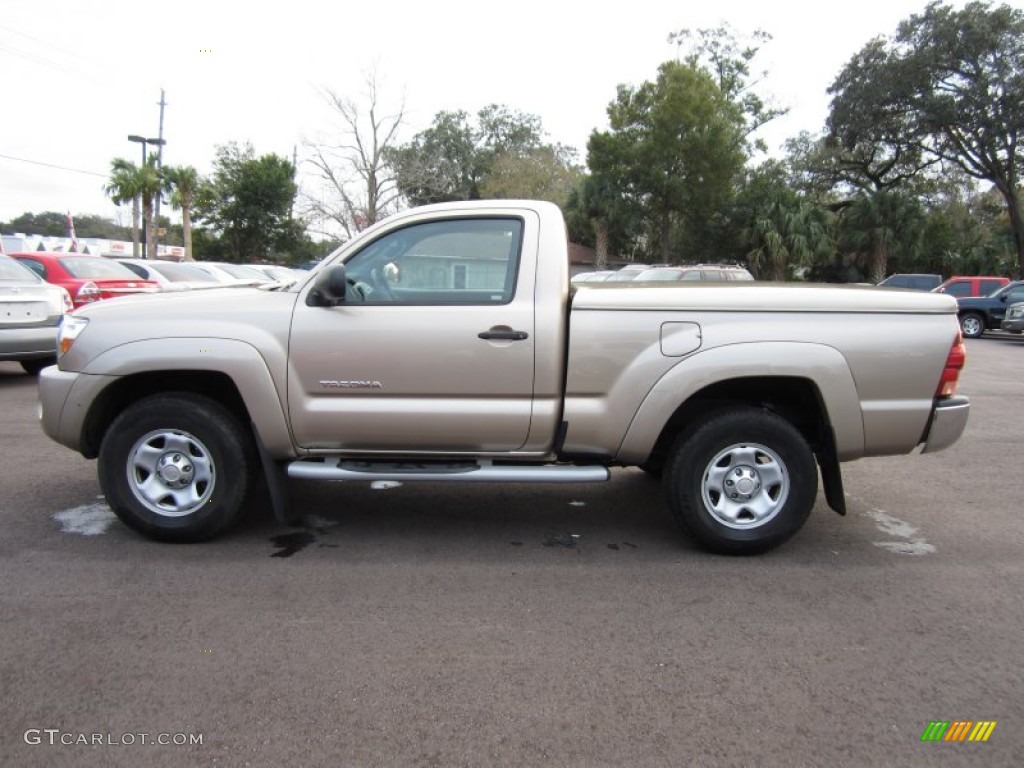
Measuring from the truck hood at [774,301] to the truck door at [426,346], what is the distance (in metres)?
0.47

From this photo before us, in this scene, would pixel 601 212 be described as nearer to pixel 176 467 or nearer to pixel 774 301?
pixel 774 301

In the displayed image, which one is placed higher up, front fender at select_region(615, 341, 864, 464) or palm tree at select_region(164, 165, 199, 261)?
palm tree at select_region(164, 165, 199, 261)

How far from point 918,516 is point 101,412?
5146mm

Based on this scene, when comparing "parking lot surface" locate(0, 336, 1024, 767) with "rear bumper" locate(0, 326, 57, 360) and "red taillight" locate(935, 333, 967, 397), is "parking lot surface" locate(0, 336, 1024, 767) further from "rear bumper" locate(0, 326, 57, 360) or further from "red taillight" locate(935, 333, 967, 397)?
"rear bumper" locate(0, 326, 57, 360)

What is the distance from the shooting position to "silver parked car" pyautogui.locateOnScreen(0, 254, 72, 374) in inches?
341

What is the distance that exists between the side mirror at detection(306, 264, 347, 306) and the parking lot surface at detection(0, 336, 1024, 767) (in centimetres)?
139

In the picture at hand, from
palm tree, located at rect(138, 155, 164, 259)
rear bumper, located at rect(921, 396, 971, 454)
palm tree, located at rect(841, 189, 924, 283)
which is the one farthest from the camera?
palm tree, located at rect(138, 155, 164, 259)

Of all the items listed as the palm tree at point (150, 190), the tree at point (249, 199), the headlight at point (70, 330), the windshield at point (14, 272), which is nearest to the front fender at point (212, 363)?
the headlight at point (70, 330)

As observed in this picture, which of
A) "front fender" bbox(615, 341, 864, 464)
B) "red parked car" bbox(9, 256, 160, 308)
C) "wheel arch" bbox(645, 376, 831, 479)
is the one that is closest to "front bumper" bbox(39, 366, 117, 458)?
"front fender" bbox(615, 341, 864, 464)

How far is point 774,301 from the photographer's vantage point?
394cm

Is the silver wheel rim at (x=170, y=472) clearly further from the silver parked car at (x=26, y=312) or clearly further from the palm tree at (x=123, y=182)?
the palm tree at (x=123, y=182)

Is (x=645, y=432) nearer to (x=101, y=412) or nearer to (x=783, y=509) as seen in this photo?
(x=783, y=509)

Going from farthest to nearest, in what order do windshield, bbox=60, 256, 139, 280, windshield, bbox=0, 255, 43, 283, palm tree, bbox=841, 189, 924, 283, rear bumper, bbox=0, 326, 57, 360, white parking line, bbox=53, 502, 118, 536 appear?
1. palm tree, bbox=841, 189, 924, 283
2. windshield, bbox=60, 256, 139, 280
3. windshield, bbox=0, 255, 43, 283
4. rear bumper, bbox=0, 326, 57, 360
5. white parking line, bbox=53, 502, 118, 536

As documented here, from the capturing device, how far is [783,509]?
13.2 feet
